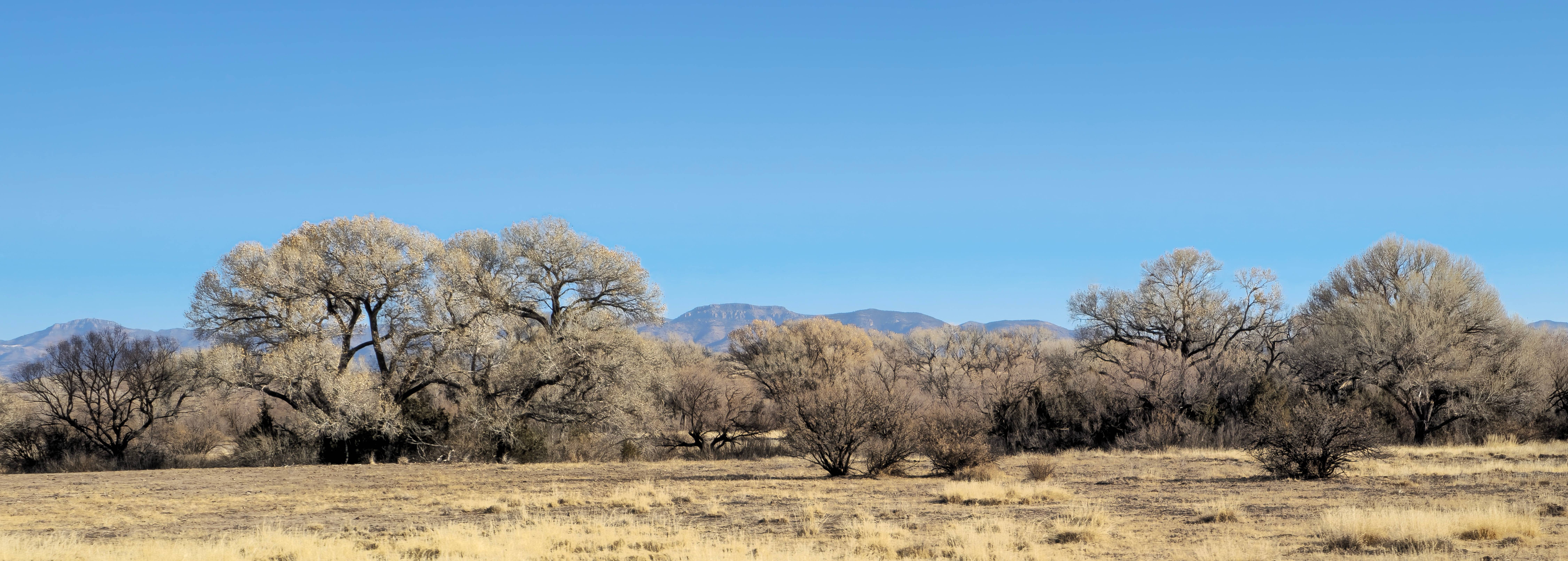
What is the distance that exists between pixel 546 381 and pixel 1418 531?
24854 mm

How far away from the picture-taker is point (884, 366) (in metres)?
51.2

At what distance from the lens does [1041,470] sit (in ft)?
61.7

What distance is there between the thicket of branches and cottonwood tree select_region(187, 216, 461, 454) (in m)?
0.07

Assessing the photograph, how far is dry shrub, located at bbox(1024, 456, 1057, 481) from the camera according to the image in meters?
18.7

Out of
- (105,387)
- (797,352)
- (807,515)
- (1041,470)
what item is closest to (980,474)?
(1041,470)

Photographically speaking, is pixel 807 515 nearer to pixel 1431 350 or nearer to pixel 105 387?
pixel 1431 350

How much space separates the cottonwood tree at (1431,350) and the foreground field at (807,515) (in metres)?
8.83

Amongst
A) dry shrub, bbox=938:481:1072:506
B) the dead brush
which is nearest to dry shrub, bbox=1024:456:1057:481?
dry shrub, bbox=938:481:1072:506

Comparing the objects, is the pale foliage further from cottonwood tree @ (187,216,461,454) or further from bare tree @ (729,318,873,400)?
bare tree @ (729,318,873,400)

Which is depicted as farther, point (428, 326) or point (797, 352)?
point (797, 352)

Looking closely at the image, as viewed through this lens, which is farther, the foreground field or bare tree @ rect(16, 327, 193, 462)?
bare tree @ rect(16, 327, 193, 462)

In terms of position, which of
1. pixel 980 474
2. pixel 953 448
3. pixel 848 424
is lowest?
pixel 980 474

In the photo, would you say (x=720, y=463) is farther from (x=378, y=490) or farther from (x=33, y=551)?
(x=33, y=551)

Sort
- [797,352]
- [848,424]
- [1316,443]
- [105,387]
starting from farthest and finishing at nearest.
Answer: [797,352]
[105,387]
[848,424]
[1316,443]
